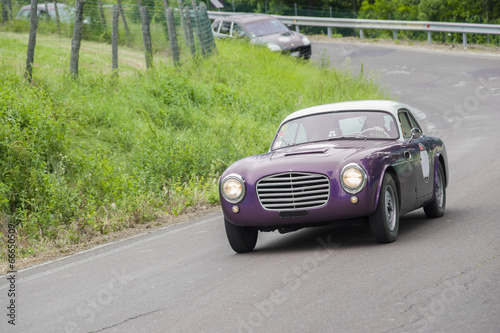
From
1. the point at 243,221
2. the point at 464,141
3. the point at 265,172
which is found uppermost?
the point at 265,172

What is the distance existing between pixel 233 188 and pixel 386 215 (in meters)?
1.63

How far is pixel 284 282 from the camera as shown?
6703 millimetres

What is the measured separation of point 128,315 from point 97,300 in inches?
27.9

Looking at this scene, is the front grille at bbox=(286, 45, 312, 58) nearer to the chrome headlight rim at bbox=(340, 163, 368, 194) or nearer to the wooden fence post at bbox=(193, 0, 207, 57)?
the wooden fence post at bbox=(193, 0, 207, 57)

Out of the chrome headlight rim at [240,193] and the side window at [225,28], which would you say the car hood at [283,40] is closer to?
the side window at [225,28]

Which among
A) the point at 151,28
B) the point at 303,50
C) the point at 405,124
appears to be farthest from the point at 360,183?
the point at 303,50

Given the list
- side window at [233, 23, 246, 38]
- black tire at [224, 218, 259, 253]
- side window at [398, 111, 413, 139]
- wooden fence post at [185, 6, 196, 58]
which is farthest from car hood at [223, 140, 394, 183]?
side window at [233, 23, 246, 38]

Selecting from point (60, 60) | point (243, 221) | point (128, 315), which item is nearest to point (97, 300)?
point (128, 315)

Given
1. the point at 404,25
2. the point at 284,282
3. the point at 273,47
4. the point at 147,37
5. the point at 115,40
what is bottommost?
the point at 404,25

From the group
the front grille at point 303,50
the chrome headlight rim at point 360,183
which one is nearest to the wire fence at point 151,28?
the front grille at point 303,50

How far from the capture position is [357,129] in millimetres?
9219

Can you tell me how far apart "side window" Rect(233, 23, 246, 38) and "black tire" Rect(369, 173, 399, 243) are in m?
20.3

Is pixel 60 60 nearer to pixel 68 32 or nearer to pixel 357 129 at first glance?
pixel 68 32

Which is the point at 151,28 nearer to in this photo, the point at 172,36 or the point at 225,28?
the point at 172,36
